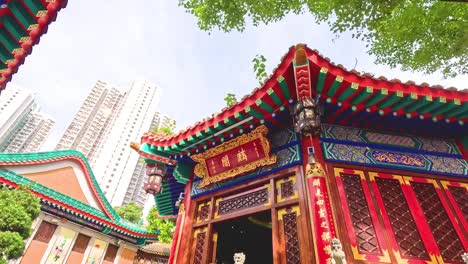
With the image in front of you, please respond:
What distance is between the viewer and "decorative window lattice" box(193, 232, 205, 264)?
4867 millimetres

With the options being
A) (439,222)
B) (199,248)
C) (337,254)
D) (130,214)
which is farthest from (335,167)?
(130,214)

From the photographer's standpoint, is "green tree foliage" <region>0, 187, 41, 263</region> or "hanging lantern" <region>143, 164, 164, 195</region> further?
"green tree foliage" <region>0, 187, 41, 263</region>

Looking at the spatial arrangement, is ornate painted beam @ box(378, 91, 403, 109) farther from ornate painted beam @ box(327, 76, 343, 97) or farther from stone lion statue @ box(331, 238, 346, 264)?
stone lion statue @ box(331, 238, 346, 264)

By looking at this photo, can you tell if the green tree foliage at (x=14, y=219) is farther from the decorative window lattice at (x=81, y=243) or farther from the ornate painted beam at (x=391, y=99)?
the ornate painted beam at (x=391, y=99)

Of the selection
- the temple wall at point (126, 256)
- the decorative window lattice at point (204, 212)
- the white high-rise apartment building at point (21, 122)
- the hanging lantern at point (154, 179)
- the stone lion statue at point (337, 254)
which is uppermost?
the white high-rise apartment building at point (21, 122)

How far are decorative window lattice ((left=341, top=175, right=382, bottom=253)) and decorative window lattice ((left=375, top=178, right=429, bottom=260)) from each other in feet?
1.16

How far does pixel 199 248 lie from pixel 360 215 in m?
2.91

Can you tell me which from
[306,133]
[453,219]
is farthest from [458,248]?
[306,133]

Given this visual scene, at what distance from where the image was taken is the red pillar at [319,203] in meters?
3.45

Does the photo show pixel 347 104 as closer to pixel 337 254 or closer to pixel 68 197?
pixel 337 254

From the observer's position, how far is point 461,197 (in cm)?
430

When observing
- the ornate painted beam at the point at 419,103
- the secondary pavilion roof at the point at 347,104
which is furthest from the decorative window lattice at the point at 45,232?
the ornate painted beam at the point at 419,103

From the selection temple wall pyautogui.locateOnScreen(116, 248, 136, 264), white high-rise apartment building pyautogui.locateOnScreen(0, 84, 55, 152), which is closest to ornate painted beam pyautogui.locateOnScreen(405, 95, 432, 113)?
temple wall pyautogui.locateOnScreen(116, 248, 136, 264)

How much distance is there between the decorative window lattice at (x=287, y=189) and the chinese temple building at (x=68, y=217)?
12824 millimetres
